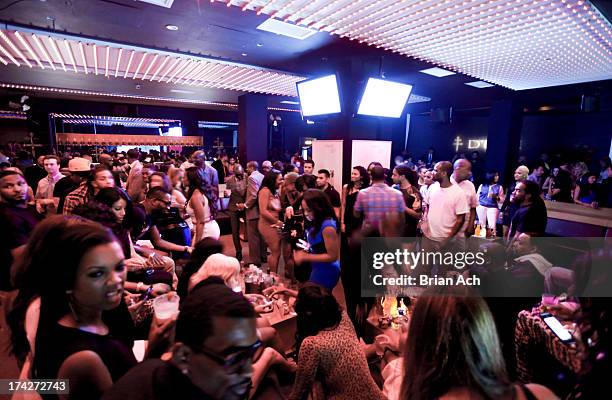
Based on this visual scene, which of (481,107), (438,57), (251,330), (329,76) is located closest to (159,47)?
(329,76)

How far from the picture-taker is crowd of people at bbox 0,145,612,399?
910 millimetres

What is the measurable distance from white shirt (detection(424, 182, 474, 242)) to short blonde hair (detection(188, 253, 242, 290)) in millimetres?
2640

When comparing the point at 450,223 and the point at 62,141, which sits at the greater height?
the point at 62,141

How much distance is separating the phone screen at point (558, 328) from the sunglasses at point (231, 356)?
67.9 inches

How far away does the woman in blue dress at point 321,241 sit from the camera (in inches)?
108

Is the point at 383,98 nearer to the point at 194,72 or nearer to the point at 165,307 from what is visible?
the point at 194,72

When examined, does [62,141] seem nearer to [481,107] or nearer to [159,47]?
[159,47]

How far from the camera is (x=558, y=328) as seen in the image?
1708mm

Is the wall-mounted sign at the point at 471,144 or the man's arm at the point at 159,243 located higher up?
the wall-mounted sign at the point at 471,144

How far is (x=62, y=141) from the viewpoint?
12.5 meters

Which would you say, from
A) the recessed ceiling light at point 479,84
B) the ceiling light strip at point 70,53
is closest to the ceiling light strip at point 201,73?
the ceiling light strip at point 70,53

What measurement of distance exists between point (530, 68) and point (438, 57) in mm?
2282

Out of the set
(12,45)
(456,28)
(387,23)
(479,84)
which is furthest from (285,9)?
(479,84)

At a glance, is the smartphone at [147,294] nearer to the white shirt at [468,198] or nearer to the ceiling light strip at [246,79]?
the white shirt at [468,198]
